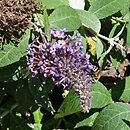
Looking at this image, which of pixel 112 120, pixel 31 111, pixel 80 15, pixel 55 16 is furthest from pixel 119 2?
pixel 31 111

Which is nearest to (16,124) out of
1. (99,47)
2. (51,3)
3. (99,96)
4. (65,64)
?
(99,96)

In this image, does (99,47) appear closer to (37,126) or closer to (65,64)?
(65,64)

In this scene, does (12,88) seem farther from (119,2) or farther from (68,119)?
(119,2)

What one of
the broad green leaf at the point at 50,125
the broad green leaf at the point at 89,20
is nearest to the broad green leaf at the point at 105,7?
the broad green leaf at the point at 89,20

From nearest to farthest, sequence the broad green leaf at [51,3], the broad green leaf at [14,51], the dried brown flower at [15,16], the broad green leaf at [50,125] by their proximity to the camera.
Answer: the dried brown flower at [15,16], the broad green leaf at [14,51], the broad green leaf at [51,3], the broad green leaf at [50,125]

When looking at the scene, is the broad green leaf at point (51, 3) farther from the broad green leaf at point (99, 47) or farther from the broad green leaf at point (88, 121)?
the broad green leaf at point (88, 121)
